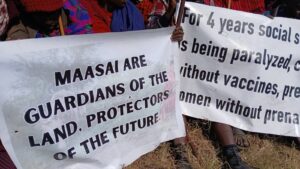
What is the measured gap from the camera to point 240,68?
464cm

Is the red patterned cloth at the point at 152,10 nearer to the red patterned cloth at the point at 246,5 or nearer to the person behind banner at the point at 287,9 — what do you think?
the red patterned cloth at the point at 246,5

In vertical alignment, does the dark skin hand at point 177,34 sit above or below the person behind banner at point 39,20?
below

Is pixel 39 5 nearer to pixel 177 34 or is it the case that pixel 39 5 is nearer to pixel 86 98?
pixel 86 98

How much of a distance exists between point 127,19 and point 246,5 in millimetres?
1202

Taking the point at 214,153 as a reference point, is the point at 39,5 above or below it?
above

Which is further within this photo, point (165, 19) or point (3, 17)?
point (165, 19)

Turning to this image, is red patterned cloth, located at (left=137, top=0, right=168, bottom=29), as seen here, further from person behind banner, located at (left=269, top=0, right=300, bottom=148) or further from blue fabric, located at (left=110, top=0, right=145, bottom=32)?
person behind banner, located at (left=269, top=0, right=300, bottom=148)

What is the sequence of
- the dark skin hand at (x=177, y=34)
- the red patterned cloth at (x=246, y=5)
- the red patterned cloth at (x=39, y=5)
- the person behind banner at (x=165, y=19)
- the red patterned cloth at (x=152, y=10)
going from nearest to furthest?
the red patterned cloth at (x=39, y=5), the dark skin hand at (x=177, y=34), the person behind banner at (x=165, y=19), the red patterned cloth at (x=152, y=10), the red patterned cloth at (x=246, y=5)

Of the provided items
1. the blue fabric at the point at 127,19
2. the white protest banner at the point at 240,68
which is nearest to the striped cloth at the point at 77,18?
the blue fabric at the point at 127,19

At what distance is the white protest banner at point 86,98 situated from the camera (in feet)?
10.7

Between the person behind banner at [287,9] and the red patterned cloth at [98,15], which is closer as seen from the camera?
the red patterned cloth at [98,15]

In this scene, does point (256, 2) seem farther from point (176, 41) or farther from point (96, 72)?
point (96, 72)

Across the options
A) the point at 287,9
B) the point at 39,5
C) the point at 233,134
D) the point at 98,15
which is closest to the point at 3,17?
the point at 39,5

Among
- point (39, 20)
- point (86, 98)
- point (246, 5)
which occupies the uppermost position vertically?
point (39, 20)
